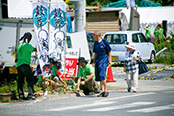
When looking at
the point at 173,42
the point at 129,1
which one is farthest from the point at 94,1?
the point at 173,42

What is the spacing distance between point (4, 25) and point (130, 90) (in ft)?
15.5

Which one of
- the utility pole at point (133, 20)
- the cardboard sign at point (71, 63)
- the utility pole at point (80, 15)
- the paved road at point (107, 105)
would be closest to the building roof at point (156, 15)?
the utility pole at point (133, 20)

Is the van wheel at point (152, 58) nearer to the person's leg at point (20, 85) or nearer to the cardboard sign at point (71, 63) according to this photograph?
the cardboard sign at point (71, 63)

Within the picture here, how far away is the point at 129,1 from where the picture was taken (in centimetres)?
3088

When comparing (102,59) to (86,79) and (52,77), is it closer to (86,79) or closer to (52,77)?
(86,79)

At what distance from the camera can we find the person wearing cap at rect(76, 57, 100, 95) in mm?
11859

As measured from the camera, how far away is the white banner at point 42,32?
38.4ft

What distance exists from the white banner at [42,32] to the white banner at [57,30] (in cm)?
20


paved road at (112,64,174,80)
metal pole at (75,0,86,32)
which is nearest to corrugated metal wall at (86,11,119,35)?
paved road at (112,64,174,80)

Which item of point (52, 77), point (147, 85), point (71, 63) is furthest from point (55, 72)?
point (147, 85)

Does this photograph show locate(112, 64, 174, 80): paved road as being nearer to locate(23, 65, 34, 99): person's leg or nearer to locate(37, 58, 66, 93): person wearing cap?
locate(37, 58, 66, 93): person wearing cap

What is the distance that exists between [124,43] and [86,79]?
9254mm

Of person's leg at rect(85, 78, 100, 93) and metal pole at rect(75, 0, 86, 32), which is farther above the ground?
metal pole at rect(75, 0, 86, 32)

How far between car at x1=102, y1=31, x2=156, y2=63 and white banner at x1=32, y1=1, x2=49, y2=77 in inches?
343
